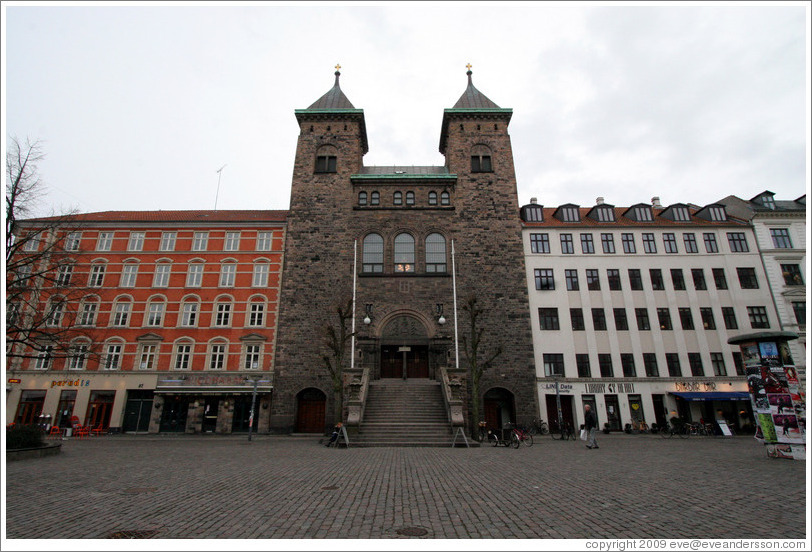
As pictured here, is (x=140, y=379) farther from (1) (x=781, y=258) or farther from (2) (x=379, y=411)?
(1) (x=781, y=258)

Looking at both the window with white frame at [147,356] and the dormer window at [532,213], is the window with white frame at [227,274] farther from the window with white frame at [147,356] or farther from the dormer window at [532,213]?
the dormer window at [532,213]

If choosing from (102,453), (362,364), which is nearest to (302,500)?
(102,453)

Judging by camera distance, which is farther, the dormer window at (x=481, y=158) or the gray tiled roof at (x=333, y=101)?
the gray tiled roof at (x=333, y=101)

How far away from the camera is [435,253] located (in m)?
30.8

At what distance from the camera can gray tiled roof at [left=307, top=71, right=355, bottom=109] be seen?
116 ft

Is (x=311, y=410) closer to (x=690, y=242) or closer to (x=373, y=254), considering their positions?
(x=373, y=254)

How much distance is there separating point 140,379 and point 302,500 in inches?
1063

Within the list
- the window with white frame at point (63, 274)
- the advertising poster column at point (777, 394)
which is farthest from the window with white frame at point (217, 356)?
the advertising poster column at point (777, 394)

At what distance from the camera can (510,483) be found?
931cm

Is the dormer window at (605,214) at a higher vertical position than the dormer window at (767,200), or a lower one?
lower

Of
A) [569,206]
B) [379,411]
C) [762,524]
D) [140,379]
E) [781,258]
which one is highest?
[569,206]

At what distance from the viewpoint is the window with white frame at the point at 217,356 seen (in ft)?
95.4

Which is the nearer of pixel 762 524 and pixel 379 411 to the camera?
pixel 762 524

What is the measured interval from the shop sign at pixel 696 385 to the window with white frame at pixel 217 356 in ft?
103
